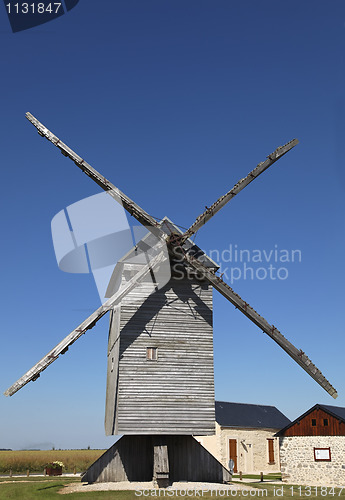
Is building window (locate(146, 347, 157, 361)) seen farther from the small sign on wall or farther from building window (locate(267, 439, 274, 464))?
building window (locate(267, 439, 274, 464))

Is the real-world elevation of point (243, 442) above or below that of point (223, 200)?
below

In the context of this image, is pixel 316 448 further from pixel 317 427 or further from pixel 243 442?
pixel 243 442

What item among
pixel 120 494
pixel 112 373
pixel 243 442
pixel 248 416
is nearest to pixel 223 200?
pixel 112 373

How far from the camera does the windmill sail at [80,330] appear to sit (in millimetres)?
17766

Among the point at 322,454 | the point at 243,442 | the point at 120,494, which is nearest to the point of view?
the point at 120,494

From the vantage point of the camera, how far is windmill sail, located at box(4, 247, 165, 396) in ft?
58.3

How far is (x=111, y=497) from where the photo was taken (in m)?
16.8

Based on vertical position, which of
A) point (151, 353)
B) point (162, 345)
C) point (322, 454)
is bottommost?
point (322, 454)

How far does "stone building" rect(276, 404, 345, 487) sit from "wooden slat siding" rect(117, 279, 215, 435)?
19.4 ft

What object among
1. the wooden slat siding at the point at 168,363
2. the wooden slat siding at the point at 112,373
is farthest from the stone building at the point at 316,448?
the wooden slat siding at the point at 112,373

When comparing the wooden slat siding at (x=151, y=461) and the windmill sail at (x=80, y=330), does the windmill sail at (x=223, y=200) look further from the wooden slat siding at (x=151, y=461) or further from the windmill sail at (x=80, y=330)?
the wooden slat siding at (x=151, y=461)

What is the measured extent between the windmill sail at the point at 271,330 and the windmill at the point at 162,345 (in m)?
0.04

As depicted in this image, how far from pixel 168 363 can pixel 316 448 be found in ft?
28.0

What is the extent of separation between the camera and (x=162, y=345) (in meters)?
20.9
